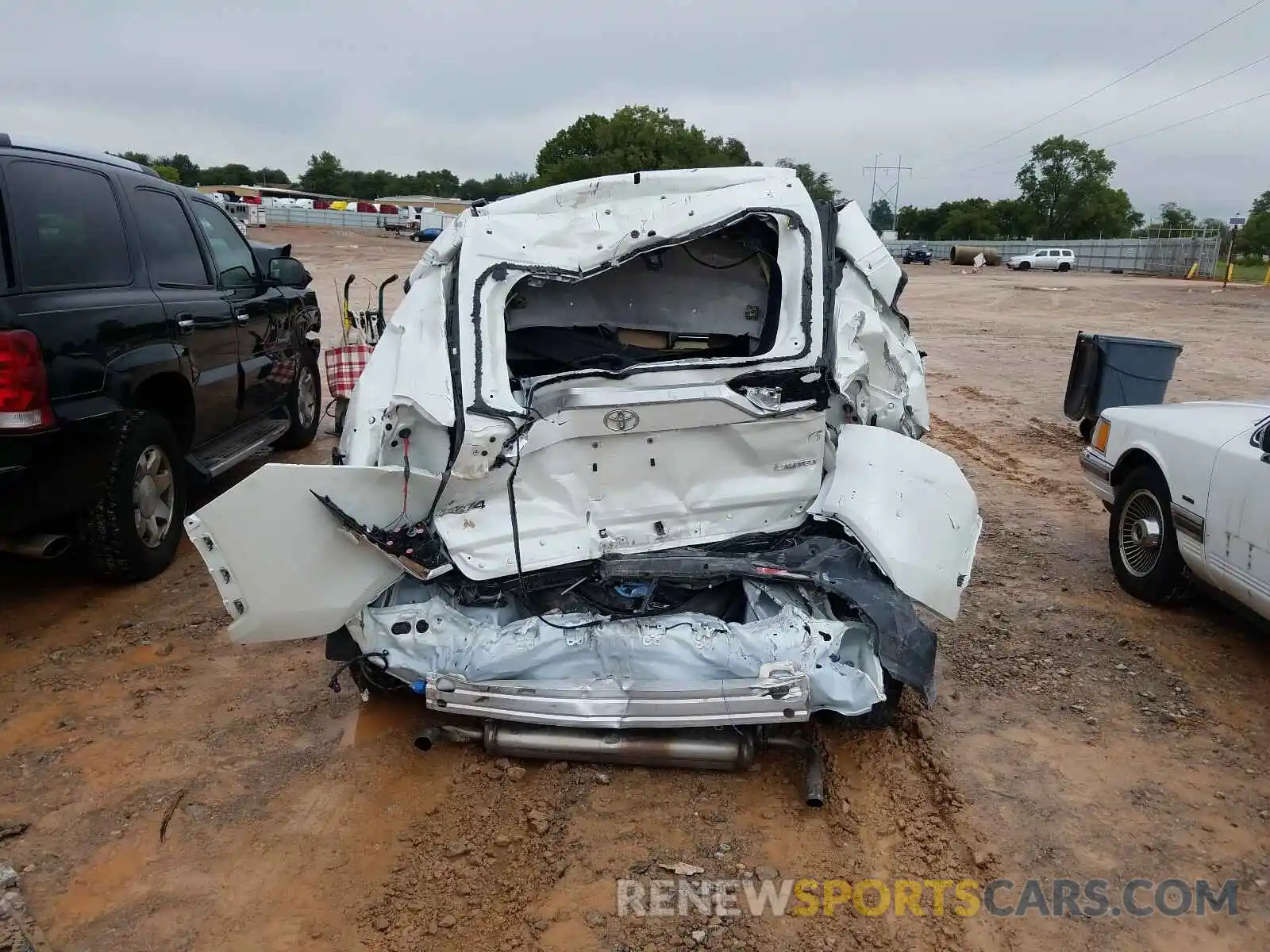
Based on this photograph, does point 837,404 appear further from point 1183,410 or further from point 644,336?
point 1183,410

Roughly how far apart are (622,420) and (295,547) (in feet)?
4.12

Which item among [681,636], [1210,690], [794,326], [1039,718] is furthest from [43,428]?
[1210,690]

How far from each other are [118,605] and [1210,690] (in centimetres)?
529

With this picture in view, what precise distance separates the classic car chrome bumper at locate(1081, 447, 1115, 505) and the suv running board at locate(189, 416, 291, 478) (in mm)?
5238

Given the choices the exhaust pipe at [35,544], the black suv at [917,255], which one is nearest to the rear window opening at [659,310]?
the exhaust pipe at [35,544]

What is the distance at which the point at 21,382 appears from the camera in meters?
3.77

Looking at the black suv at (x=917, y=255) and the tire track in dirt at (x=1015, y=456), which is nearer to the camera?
the tire track in dirt at (x=1015, y=456)

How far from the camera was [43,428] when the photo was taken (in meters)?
3.89

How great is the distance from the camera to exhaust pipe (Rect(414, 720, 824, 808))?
318cm

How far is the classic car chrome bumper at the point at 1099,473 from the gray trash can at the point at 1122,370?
8.63 ft

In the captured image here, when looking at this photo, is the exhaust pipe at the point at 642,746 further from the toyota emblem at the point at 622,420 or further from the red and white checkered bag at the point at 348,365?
the red and white checkered bag at the point at 348,365

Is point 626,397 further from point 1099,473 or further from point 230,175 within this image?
point 230,175

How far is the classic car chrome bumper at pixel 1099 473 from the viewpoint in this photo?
540cm

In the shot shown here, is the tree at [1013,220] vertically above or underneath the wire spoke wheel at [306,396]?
above
